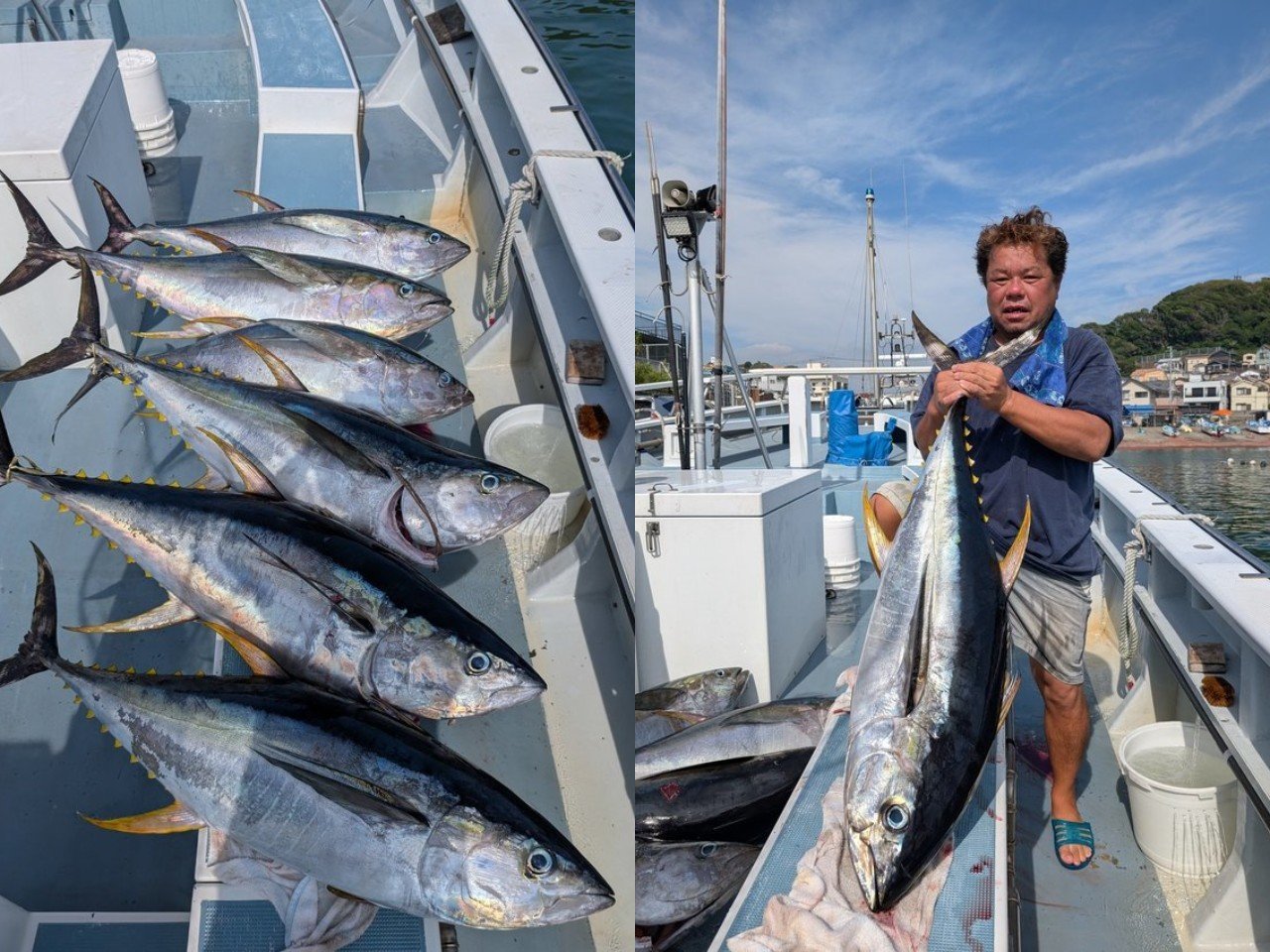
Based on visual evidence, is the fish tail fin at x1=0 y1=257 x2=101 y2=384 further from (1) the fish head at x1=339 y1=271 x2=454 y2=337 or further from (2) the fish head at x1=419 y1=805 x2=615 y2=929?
(2) the fish head at x1=419 y1=805 x2=615 y2=929

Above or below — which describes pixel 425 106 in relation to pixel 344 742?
above

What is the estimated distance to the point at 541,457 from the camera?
2828 millimetres

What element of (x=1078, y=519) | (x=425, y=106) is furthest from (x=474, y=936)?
(x=425, y=106)

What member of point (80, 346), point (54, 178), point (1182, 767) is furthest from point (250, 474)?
point (1182, 767)

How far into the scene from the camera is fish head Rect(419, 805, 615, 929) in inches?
53.6

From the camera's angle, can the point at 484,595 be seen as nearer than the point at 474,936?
No

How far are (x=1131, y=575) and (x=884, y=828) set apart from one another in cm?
173

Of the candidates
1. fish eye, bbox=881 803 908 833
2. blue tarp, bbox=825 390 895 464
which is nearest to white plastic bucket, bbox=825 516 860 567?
fish eye, bbox=881 803 908 833

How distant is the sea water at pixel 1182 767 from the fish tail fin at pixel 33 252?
3.39m

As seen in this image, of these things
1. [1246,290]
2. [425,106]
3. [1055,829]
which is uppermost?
[425,106]

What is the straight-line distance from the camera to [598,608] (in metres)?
2.57

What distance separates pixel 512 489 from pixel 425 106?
3.91 m

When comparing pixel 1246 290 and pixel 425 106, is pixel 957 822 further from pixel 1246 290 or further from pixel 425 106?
pixel 1246 290

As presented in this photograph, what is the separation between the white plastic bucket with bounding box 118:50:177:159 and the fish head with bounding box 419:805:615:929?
4400 millimetres
